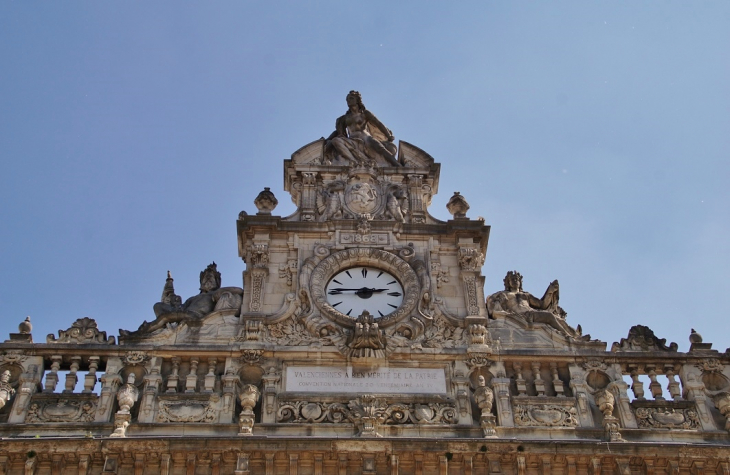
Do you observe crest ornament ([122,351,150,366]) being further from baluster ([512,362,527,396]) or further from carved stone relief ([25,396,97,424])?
baluster ([512,362,527,396])

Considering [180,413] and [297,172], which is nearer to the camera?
[180,413]

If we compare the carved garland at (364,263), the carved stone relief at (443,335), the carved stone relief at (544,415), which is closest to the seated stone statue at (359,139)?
the carved garland at (364,263)

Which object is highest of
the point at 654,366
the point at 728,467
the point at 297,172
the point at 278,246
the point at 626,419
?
the point at 297,172

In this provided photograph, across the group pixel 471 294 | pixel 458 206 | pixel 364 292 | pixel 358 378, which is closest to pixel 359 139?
pixel 458 206

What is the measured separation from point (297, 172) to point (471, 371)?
5790mm

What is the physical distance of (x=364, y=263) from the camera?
1834cm

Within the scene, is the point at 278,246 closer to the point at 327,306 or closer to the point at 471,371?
the point at 327,306

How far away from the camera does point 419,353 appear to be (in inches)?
655

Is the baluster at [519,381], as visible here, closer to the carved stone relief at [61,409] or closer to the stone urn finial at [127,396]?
the stone urn finial at [127,396]

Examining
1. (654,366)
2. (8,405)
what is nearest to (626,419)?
(654,366)

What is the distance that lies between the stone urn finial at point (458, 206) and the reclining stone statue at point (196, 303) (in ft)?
14.7

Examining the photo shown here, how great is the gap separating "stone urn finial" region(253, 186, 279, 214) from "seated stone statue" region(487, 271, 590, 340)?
454cm

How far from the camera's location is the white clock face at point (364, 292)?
1766 cm

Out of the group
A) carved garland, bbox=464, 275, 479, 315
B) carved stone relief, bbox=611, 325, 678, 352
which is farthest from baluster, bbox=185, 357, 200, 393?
carved stone relief, bbox=611, 325, 678, 352
